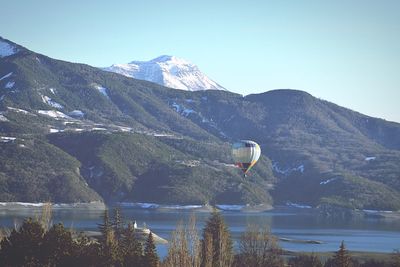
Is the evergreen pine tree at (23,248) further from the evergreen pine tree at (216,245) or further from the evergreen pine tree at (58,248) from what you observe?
the evergreen pine tree at (216,245)

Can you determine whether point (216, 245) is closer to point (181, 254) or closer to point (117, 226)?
point (181, 254)

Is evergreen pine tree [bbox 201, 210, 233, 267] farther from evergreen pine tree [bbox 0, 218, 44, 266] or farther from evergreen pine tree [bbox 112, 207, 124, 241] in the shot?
evergreen pine tree [bbox 112, 207, 124, 241]

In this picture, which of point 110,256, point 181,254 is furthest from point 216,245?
point 110,256

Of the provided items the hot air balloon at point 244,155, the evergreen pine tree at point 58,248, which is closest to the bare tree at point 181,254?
the evergreen pine tree at point 58,248


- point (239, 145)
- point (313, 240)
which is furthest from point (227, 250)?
point (313, 240)

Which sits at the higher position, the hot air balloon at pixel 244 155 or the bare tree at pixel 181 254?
the hot air balloon at pixel 244 155

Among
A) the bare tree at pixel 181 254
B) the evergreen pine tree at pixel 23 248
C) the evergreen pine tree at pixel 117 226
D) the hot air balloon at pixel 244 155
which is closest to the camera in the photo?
the bare tree at pixel 181 254

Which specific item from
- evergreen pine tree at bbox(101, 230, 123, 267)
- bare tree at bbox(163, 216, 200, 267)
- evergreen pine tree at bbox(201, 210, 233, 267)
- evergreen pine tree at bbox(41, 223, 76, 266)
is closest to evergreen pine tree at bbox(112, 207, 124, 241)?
evergreen pine tree at bbox(201, 210, 233, 267)

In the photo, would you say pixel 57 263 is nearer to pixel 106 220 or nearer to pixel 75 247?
pixel 75 247
